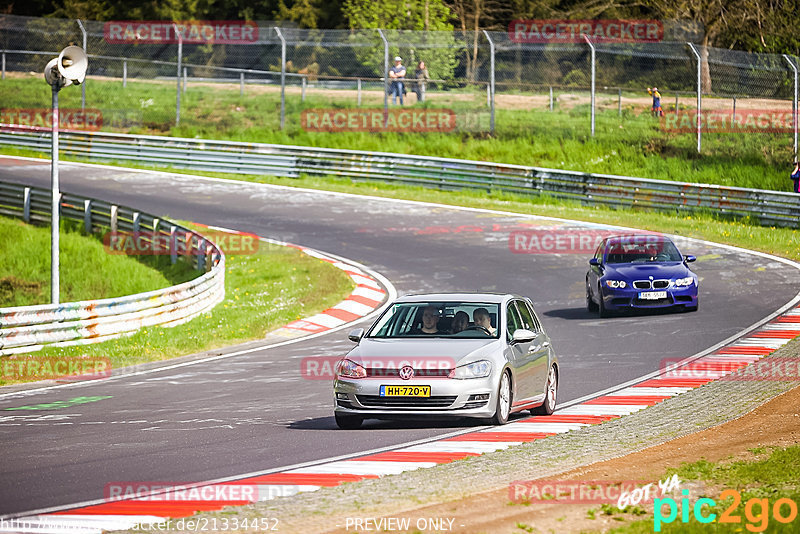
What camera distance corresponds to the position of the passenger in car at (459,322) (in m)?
12.4

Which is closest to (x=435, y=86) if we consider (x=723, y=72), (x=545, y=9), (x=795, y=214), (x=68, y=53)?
(x=723, y=72)

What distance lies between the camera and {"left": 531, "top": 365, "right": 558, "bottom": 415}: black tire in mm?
Answer: 12898

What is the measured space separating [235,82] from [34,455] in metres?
39.7

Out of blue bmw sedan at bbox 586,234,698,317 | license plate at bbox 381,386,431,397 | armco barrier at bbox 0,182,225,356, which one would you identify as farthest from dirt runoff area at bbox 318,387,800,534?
armco barrier at bbox 0,182,225,356

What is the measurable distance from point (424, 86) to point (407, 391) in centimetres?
2948

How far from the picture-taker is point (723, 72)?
112 feet

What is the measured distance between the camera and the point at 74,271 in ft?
97.1

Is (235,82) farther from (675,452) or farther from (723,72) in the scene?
(675,452)

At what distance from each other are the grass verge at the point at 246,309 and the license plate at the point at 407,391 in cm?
722

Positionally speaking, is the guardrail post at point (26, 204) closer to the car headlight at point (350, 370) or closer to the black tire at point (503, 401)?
the car headlight at point (350, 370)

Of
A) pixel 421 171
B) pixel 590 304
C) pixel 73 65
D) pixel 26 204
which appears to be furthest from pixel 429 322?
pixel 421 171

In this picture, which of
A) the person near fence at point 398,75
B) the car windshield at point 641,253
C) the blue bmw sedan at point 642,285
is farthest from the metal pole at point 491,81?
the blue bmw sedan at point 642,285

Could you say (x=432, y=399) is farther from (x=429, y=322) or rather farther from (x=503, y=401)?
(x=429, y=322)

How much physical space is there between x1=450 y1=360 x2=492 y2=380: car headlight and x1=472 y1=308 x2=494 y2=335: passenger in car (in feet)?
2.64
